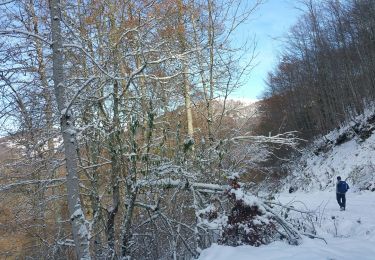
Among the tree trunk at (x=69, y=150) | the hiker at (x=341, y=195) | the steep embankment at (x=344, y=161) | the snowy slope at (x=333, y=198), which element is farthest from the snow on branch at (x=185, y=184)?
the steep embankment at (x=344, y=161)

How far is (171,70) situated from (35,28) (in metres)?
3.11

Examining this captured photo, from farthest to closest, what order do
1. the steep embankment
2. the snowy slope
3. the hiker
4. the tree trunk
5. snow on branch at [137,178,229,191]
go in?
1. the steep embankment
2. the hiker
3. snow on branch at [137,178,229,191]
4. the tree trunk
5. the snowy slope

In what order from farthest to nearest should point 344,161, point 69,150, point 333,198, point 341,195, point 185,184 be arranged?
point 344,161
point 333,198
point 341,195
point 185,184
point 69,150

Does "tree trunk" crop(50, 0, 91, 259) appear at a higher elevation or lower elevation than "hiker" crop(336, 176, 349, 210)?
higher

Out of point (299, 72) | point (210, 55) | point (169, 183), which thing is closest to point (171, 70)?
point (210, 55)

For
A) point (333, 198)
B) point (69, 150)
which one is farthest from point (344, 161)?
point (69, 150)

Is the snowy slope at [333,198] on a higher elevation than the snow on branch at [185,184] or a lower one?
lower

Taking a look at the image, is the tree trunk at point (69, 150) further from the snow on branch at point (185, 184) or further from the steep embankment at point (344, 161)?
the steep embankment at point (344, 161)

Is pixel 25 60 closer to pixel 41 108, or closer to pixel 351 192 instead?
pixel 41 108

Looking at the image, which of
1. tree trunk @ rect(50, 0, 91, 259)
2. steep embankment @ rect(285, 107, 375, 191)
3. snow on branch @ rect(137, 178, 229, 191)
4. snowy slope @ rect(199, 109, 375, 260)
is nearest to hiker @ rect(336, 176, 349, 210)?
snowy slope @ rect(199, 109, 375, 260)

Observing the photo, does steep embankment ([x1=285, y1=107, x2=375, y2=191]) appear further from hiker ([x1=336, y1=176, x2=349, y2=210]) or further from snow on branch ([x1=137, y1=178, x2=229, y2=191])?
snow on branch ([x1=137, y1=178, x2=229, y2=191])

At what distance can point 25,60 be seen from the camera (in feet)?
19.4

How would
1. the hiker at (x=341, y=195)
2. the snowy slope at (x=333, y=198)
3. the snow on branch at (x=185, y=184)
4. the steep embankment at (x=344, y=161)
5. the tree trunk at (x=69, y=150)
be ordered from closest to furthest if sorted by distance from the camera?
1. the snowy slope at (x=333, y=198)
2. the tree trunk at (x=69, y=150)
3. the snow on branch at (x=185, y=184)
4. the hiker at (x=341, y=195)
5. the steep embankment at (x=344, y=161)

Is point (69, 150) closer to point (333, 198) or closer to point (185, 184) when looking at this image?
point (185, 184)
